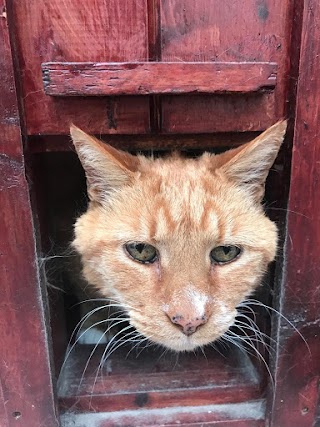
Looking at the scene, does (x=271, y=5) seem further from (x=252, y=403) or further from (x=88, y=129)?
(x=252, y=403)

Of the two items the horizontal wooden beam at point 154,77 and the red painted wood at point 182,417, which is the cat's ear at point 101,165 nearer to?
the horizontal wooden beam at point 154,77

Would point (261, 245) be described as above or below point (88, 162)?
below

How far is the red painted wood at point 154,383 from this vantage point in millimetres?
1547

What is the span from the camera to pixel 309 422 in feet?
5.09

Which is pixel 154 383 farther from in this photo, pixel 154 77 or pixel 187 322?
pixel 154 77

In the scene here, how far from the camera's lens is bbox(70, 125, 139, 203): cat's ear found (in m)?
1.22

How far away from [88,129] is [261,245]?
2.06 feet

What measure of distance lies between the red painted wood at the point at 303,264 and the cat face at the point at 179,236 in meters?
0.09

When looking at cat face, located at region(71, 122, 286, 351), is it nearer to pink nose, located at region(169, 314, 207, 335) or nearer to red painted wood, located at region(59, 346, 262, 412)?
pink nose, located at region(169, 314, 207, 335)

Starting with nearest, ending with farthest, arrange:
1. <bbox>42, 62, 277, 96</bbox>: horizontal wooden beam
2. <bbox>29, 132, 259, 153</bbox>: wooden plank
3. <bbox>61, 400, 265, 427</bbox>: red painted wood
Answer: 1. <bbox>42, 62, 277, 96</bbox>: horizontal wooden beam
2. <bbox>29, 132, 259, 153</bbox>: wooden plank
3. <bbox>61, 400, 265, 427</bbox>: red painted wood

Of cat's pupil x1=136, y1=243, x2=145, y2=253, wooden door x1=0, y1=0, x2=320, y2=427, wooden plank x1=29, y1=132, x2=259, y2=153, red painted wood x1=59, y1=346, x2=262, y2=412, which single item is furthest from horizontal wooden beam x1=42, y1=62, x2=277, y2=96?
red painted wood x1=59, y1=346, x2=262, y2=412

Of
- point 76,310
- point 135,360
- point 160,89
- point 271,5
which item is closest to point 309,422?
point 135,360

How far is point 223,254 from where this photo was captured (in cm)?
138

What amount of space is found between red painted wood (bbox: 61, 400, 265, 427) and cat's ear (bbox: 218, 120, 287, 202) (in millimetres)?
735
